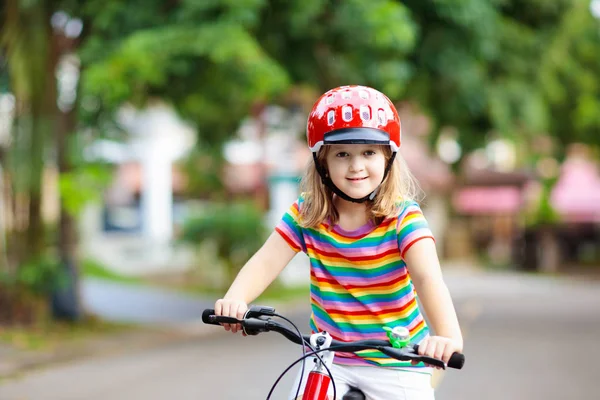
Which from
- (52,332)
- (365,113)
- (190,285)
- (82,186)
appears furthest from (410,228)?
(190,285)

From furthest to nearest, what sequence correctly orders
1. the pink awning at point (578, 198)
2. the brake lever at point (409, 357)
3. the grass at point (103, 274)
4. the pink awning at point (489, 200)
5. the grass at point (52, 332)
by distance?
the pink awning at point (489, 200) → the pink awning at point (578, 198) → the grass at point (103, 274) → the grass at point (52, 332) → the brake lever at point (409, 357)

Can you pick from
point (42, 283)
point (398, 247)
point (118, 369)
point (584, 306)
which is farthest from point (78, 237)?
point (398, 247)

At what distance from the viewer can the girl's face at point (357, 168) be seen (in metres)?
3.04

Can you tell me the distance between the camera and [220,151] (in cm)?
1652

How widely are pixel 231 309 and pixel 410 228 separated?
641 mm

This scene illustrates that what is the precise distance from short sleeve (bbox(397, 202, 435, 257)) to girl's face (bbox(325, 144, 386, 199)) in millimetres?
146

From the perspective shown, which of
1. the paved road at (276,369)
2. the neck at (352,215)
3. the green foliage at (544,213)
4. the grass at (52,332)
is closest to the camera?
the neck at (352,215)

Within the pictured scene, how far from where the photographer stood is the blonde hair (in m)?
3.05

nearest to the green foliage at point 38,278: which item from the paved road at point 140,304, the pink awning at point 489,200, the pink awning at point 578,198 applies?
the paved road at point 140,304

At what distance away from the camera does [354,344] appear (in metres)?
2.68

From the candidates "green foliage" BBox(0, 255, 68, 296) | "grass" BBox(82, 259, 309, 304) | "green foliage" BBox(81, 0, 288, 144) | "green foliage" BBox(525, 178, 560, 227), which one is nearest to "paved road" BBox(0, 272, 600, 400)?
"green foliage" BBox(0, 255, 68, 296)

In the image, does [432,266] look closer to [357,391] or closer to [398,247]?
[398,247]

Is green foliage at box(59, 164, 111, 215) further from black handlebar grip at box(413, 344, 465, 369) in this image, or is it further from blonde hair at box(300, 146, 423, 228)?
black handlebar grip at box(413, 344, 465, 369)

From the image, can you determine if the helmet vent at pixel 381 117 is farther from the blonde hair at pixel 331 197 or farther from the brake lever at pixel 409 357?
the brake lever at pixel 409 357
